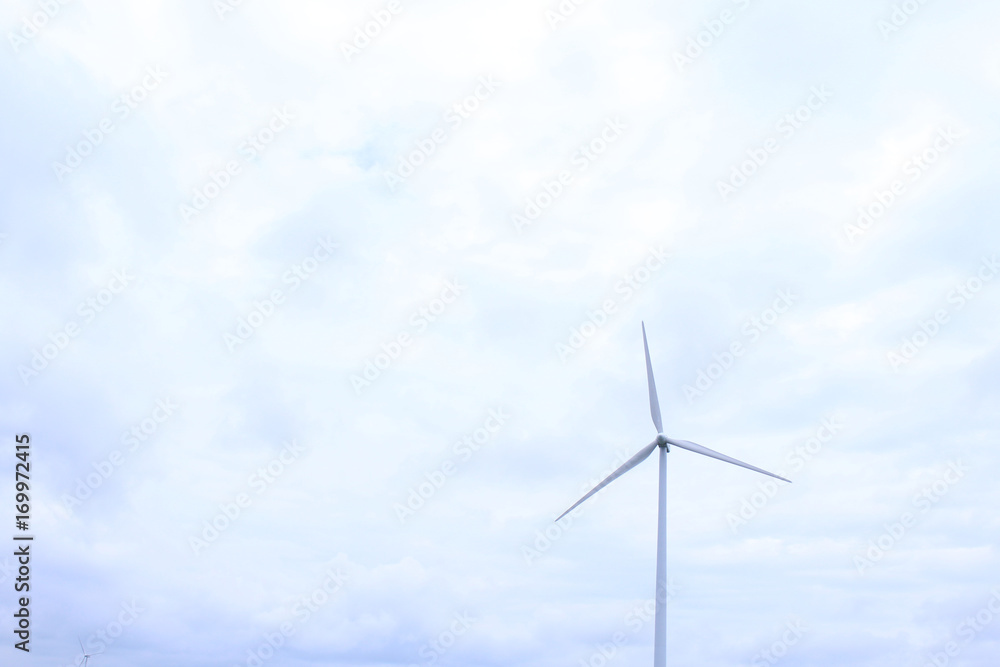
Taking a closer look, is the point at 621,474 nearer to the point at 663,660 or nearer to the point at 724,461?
the point at 724,461

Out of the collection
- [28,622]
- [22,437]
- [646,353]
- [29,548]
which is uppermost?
[646,353]

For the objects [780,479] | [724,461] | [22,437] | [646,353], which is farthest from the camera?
[646,353]

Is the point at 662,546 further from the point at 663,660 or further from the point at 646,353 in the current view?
the point at 646,353

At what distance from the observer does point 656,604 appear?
81000mm

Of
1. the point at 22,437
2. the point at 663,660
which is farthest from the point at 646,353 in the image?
the point at 22,437

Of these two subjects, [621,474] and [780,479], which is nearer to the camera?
[780,479]

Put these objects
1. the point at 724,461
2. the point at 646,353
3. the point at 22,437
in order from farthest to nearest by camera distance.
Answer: the point at 646,353, the point at 724,461, the point at 22,437

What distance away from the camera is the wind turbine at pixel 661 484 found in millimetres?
79625

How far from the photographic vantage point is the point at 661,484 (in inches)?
3425

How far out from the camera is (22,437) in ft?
227

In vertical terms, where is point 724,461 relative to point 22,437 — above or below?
above

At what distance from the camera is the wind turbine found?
79.6 m

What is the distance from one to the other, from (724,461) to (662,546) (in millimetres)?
10048

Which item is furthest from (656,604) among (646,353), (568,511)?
(646,353)
